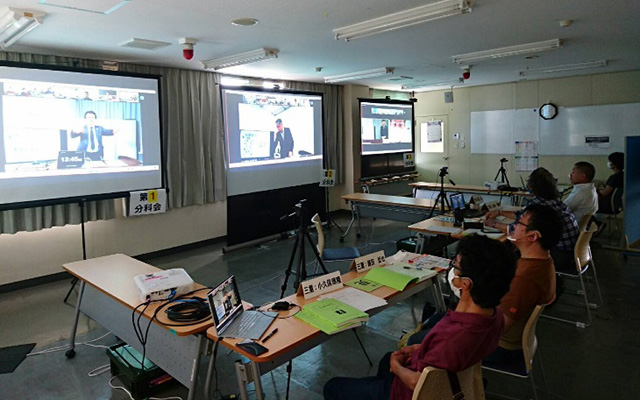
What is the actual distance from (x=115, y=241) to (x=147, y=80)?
2.14 metres

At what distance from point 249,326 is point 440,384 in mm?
930

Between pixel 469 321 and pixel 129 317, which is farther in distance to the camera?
pixel 129 317

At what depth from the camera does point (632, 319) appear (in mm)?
3629

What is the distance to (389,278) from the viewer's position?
2588 mm

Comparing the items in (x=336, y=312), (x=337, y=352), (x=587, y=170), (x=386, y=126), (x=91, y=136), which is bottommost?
(x=337, y=352)

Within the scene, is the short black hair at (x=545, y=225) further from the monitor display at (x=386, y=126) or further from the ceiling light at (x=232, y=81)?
A: the monitor display at (x=386, y=126)

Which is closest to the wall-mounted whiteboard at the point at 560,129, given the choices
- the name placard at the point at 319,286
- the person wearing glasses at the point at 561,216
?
the person wearing glasses at the point at 561,216

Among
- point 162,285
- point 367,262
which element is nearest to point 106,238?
point 162,285

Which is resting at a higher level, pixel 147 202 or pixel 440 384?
pixel 147 202

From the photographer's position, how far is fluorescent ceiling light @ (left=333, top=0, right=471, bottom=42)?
322 cm

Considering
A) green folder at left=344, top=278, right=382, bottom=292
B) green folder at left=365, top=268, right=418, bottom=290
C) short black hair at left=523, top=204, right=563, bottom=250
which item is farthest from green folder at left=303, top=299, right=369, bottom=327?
short black hair at left=523, top=204, right=563, bottom=250

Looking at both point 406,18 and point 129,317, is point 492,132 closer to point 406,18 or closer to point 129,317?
point 406,18

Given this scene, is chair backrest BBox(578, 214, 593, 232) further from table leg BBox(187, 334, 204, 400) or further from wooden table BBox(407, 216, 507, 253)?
table leg BBox(187, 334, 204, 400)

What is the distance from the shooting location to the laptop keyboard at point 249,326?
6.40 feet
